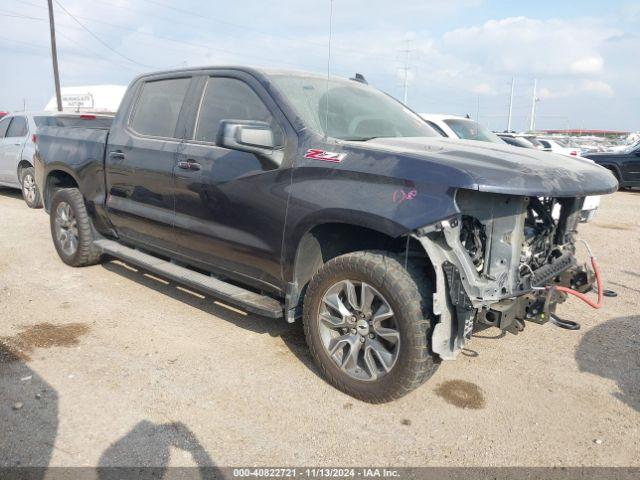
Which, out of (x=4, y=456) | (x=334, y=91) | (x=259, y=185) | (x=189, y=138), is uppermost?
(x=334, y=91)

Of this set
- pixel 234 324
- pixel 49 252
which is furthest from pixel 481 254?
pixel 49 252

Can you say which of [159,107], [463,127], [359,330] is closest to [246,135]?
[359,330]

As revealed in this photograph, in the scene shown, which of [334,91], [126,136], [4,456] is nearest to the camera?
[4,456]

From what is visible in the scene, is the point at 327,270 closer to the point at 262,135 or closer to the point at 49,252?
the point at 262,135

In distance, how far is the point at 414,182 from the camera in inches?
114

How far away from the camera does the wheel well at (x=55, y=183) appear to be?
5.96 meters

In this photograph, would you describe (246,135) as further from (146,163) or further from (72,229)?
(72,229)

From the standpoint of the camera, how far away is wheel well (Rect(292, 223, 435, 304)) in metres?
3.43

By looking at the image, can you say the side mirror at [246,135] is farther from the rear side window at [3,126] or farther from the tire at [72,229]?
the rear side window at [3,126]

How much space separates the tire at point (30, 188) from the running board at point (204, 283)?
558 cm

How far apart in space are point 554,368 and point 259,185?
2442 mm

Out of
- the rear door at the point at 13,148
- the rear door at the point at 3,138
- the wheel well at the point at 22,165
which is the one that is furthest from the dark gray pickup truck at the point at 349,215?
the rear door at the point at 3,138

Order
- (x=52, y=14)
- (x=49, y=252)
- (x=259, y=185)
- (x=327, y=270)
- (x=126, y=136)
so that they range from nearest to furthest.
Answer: (x=327, y=270), (x=259, y=185), (x=126, y=136), (x=49, y=252), (x=52, y=14)

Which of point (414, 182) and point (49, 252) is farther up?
point (414, 182)
